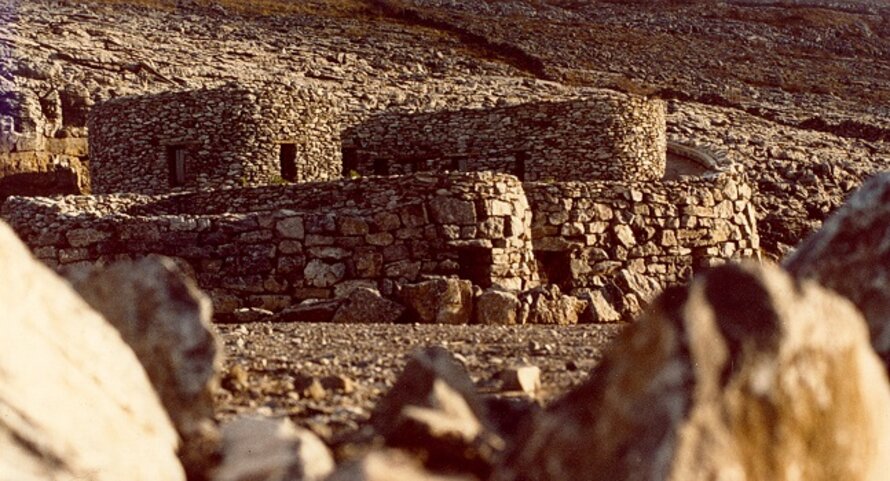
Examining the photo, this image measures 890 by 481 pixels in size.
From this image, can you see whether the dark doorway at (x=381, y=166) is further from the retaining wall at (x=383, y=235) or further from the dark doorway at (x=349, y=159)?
the retaining wall at (x=383, y=235)

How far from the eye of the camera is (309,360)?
22.0 ft

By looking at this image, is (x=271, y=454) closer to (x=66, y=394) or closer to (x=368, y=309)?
(x=66, y=394)

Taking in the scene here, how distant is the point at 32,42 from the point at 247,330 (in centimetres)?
2573

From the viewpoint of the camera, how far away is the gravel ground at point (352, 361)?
486 centimetres

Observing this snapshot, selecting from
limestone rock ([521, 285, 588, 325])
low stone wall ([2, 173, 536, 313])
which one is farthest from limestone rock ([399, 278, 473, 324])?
low stone wall ([2, 173, 536, 313])

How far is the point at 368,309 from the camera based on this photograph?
36.6ft

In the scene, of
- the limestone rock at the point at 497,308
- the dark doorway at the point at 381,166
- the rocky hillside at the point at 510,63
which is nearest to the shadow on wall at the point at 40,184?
the rocky hillside at the point at 510,63

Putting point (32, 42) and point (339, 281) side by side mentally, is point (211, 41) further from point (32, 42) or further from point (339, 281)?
point (339, 281)

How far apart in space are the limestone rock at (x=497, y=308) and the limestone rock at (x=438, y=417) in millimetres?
6990

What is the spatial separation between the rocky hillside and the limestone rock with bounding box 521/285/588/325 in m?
9.74

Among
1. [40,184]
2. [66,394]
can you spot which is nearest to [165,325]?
[66,394]

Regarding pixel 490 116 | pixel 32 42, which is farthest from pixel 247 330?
pixel 32 42

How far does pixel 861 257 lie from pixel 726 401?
159 centimetres

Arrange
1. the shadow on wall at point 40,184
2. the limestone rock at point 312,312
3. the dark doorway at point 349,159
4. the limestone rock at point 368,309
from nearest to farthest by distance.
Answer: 1. the limestone rock at point 368,309
2. the limestone rock at point 312,312
3. the shadow on wall at point 40,184
4. the dark doorway at point 349,159
